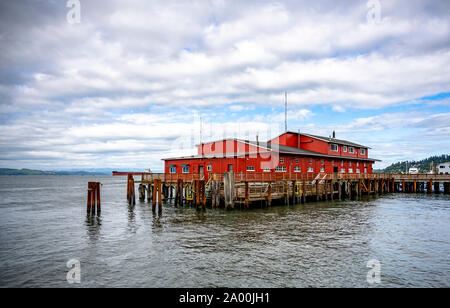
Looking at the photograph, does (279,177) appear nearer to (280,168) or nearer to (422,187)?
(280,168)

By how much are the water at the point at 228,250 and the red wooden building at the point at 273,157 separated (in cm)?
1262

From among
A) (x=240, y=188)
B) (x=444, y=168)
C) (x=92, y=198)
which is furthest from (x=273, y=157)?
(x=444, y=168)

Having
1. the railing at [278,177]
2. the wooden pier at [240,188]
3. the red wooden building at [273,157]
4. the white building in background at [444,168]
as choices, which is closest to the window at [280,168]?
the red wooden building at [273,157]

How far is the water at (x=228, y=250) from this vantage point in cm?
1199

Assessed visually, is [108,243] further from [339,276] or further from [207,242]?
[339,276]

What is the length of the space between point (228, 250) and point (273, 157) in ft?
80.6

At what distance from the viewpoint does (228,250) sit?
15664 mm

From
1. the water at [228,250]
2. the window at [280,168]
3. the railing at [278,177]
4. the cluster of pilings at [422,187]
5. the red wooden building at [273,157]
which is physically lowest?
the water at [228,250]

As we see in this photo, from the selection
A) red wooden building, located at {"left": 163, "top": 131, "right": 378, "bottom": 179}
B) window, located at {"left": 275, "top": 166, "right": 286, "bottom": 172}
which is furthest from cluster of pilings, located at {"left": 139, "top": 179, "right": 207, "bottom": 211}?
window, located at {"left": 275, "top": 166, "right": 286, "bottom": 172}

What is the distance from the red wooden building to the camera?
38.4 metres

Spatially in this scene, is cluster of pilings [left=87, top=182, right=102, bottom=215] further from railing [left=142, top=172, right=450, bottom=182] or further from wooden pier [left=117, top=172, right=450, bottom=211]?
railing [left=142, top=172, right=450, bottom=182]

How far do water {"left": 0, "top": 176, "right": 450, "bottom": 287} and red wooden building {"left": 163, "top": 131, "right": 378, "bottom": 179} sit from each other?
41.4ft

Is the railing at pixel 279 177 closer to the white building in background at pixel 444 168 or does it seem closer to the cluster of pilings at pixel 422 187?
the cluster of pilings at pixel 422 187
